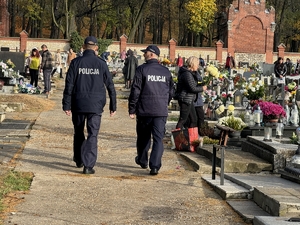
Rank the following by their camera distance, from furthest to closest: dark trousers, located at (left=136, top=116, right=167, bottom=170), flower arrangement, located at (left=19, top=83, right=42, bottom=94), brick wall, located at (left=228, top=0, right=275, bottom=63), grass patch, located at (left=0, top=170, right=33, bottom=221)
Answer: brick wall, located at (left=228, top=0, right=275, bottom=63), flower arrangement, located at (left=19, top=83, right=42, bottom=94), dark trousers, located at (left=136, top=116, right=167, bottom=170), grass patch, located at (left=0, top=170, right=33, bottom=221)

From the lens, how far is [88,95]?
10.6 meters

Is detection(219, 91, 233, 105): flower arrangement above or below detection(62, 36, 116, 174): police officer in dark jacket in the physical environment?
below

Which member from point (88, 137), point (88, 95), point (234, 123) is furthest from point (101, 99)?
point (234, 123)

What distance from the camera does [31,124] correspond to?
55.3ft

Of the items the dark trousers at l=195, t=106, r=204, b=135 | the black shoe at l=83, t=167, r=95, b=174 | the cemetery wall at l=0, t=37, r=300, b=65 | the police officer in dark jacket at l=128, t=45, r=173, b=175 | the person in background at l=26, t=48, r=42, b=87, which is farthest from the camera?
the cemetery wall at l=0, t=37, r=300, b=65

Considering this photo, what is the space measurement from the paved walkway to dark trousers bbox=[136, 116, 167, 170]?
0.19 m

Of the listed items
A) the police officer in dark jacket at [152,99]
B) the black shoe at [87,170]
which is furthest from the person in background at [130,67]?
the black shoe at [87,170]

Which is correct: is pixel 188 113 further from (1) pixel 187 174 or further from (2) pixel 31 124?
(2) pixel 31 124

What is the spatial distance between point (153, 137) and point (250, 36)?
63022mm

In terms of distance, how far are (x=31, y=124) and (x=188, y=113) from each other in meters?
4.61

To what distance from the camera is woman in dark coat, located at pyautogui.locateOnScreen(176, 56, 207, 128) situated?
1306 centimetres

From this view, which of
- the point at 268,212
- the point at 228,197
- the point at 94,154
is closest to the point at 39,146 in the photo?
the point at 94,154

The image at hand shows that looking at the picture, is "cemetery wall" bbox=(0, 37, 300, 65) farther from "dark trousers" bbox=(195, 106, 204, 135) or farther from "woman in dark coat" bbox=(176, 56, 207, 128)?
"woman in dark coat" bbox=(176, 56, 207, 128)

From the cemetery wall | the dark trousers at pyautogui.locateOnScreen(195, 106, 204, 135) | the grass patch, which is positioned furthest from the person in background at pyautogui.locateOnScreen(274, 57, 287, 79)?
the cemetery wall
